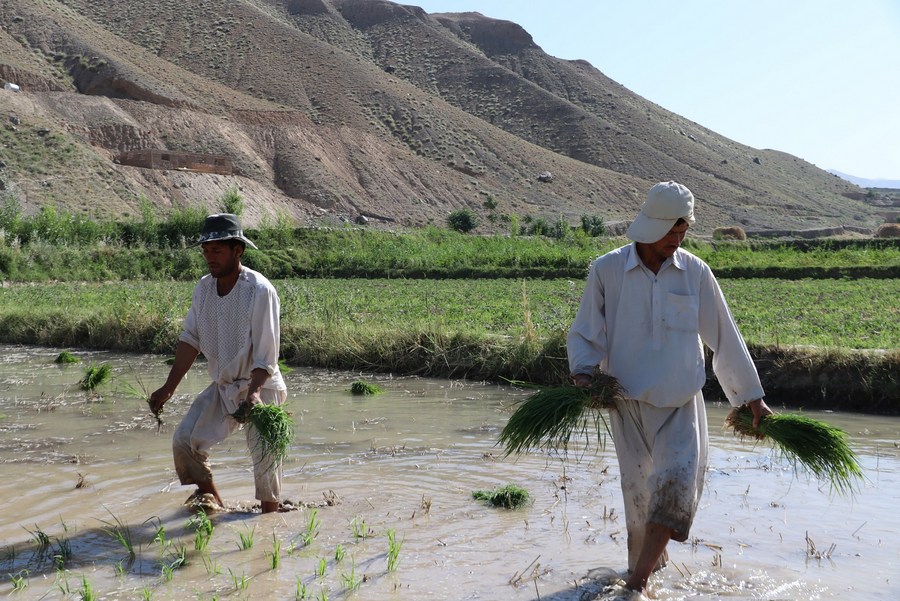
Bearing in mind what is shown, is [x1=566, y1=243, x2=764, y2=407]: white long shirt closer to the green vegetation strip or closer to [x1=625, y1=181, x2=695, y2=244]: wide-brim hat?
[x1=625, y1=181, x2=695, y2=244]: wide-brim hat

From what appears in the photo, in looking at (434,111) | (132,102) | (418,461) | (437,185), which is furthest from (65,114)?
(418,461)

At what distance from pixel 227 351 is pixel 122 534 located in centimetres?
117

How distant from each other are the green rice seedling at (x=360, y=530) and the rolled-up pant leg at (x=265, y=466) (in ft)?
1.61

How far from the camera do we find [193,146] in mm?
62812

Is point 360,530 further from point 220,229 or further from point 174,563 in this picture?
point 220,229

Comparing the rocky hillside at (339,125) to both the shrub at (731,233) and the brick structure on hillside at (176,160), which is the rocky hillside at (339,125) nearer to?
the brick structure on hillside at (176,160)

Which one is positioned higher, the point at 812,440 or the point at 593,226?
the point at 593,226

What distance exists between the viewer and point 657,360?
4.09 meters

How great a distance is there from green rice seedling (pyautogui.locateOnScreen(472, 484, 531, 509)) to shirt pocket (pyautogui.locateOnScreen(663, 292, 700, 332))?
7.14 feet

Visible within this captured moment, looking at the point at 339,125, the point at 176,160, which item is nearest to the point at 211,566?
the point at 176,160

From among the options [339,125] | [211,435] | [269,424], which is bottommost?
[211,435]

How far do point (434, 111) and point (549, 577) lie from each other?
3077 inches

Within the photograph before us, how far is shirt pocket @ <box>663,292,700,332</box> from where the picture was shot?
163 inches

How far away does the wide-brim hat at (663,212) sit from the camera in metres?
4.14
